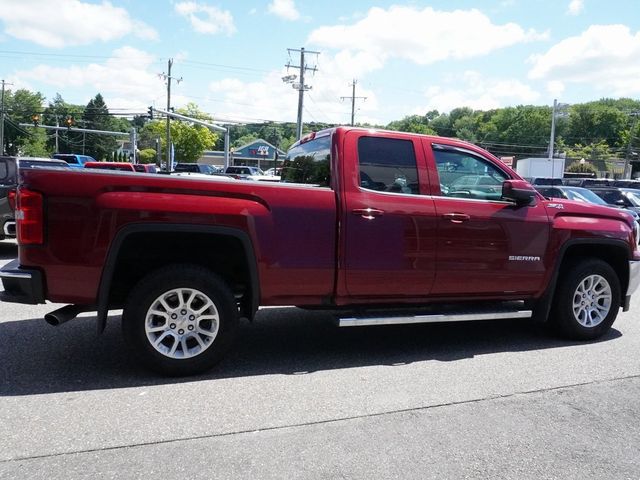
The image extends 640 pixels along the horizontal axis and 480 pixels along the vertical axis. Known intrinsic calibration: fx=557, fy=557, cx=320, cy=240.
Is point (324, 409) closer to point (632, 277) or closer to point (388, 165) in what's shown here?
point (388, 165)

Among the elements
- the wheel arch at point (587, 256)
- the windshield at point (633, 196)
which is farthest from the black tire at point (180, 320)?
the windshield at point (633, 196)

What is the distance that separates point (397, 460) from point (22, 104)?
9509 cm

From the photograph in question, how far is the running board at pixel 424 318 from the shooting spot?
4775 mm

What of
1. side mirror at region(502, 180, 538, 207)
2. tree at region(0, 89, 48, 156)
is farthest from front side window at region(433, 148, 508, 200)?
tree at region(0, 89, 48, 156)

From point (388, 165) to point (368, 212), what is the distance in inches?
22.1

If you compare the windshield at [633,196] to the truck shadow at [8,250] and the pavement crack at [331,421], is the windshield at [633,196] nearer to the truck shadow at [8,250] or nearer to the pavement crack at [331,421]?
the pavement crack at [331,421]

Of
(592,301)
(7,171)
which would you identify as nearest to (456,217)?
(592,301)

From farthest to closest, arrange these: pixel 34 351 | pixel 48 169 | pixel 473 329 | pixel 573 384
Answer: pixel 473 329
pixel 34 351
pixel 573 384
pixel 48 169

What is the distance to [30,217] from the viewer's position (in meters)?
4.02

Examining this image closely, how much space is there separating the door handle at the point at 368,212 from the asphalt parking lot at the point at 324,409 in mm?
1333

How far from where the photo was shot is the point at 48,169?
405 centimetres

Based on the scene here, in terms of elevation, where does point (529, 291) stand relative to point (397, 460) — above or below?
above

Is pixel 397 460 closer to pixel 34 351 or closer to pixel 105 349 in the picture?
pixel 105 349

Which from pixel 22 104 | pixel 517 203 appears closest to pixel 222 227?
pixel 517 203
